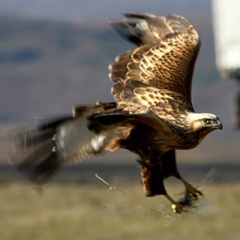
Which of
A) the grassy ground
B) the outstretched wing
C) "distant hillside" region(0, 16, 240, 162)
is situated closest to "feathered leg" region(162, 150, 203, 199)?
the outstretched wing

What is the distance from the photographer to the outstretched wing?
30.8ft

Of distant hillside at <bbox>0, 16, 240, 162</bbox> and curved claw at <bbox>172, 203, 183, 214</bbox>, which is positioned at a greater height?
curved claw at <bbox>172, 203, 183, 214</bbox>

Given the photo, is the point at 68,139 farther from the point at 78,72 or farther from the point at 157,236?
the point at 78,72

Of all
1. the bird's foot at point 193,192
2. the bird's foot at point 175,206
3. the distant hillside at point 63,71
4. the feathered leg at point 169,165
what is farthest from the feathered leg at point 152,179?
the distant hillside at point 63,71

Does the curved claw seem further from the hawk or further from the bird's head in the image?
the bird's head

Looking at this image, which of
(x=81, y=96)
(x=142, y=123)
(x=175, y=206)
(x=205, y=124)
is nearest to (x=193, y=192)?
(x=175, y=206)

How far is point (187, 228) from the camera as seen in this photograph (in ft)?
81.9

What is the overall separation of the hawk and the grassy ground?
10103 mm

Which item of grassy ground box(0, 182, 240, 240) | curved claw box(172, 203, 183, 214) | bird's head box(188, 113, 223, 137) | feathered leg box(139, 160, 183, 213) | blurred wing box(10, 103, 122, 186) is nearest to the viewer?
blurred wing box(10, 103, 122, 186)

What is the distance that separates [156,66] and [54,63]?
407ft

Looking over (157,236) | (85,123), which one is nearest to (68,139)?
(85,123)

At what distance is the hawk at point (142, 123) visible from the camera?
8.44m

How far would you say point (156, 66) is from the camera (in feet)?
33.7

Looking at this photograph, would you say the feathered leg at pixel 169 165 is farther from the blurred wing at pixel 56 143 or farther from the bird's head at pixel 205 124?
the blurred wing at pixel 56 143
